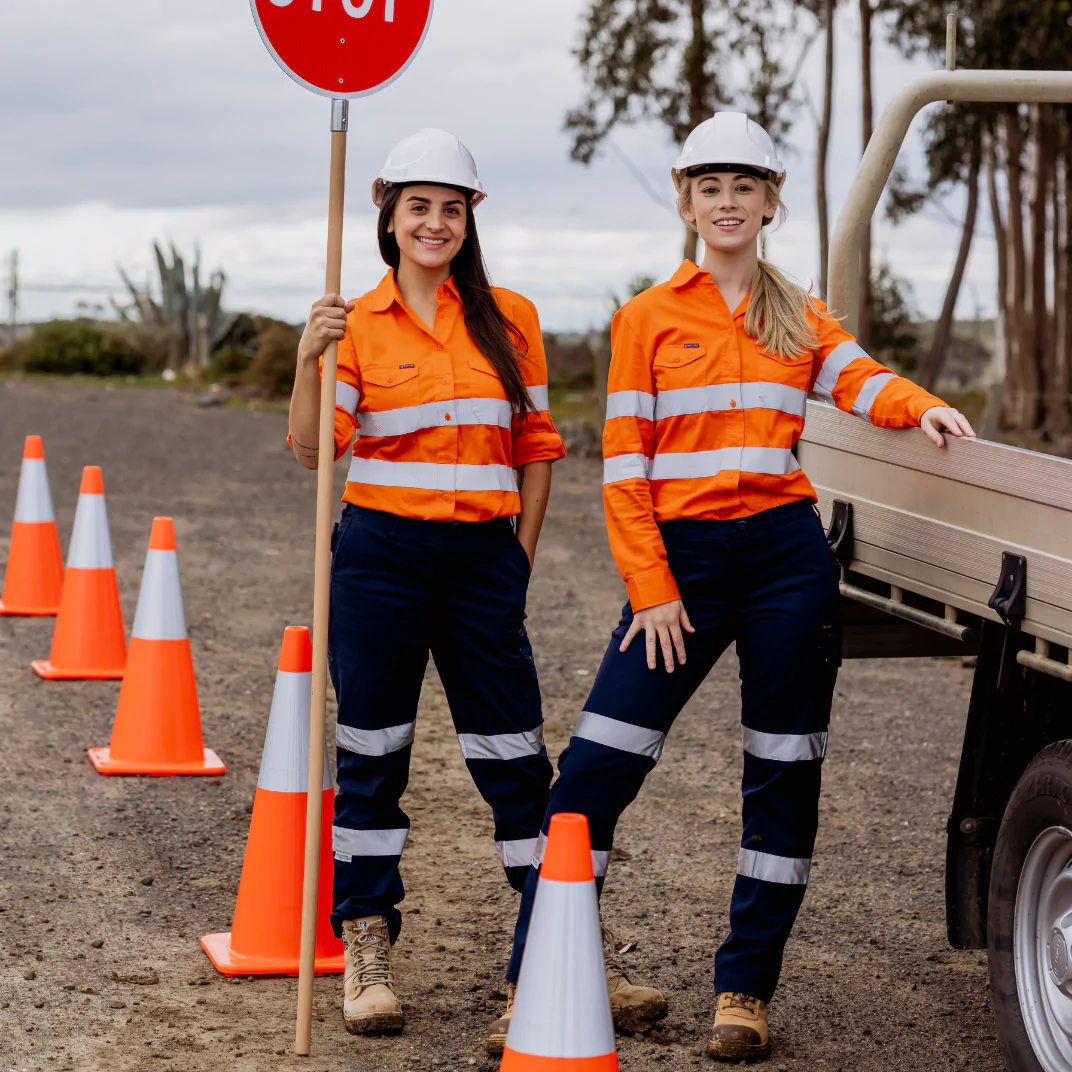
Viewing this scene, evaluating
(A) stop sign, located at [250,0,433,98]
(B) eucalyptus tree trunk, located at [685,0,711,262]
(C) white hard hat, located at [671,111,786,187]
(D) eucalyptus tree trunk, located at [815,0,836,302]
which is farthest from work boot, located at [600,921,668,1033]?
(B) eucalyptus tree trunk, located at [685,0,711,262]

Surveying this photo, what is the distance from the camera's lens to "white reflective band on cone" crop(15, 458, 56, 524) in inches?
359

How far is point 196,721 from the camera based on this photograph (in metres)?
6.43

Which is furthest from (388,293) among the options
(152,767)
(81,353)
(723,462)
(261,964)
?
(81,353)

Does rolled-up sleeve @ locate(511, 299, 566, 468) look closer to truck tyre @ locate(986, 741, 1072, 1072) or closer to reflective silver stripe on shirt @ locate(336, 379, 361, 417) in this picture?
reflective silver stripe on shirt @ locate(336, 379, 361, 417)

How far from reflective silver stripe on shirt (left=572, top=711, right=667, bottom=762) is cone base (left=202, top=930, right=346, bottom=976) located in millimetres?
1118

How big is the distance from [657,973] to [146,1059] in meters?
1.39

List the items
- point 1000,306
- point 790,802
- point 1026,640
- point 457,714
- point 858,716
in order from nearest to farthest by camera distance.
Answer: point 1026,640
point 790,802
point 457,714
point 858,716
point 1000,306

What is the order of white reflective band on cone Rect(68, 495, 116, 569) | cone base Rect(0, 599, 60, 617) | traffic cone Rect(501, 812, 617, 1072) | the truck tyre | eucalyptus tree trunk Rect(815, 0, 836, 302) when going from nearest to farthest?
traffic cone Rect(501, 812, 617, 1072), the truck tyre, white reflective band on cone Rect(68, 495, 116, 569), cone base Rect(0, 599, 60, 617), eucalyptus tree trunk Rect(815, 0, 836, 302)

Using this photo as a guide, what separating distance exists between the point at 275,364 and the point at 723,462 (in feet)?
93.1

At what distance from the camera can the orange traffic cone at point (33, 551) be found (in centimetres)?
914

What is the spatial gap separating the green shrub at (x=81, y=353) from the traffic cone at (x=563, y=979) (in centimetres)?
3883

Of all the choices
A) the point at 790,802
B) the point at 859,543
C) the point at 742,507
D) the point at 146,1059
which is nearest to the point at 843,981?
the point at 790,802

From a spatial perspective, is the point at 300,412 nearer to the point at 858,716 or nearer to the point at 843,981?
the point at 843,981

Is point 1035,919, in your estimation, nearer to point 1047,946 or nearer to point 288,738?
point 1047,946
